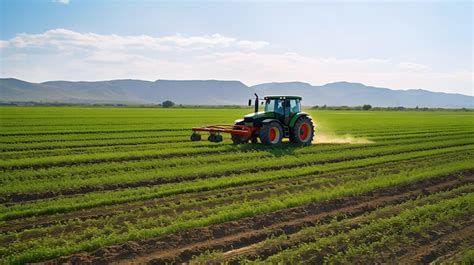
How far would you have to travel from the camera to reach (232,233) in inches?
293

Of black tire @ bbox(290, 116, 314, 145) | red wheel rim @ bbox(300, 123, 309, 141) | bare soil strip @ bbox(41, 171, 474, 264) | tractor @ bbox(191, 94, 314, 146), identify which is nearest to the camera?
bare soil strip @ bbox(41, 171, 474, 264)

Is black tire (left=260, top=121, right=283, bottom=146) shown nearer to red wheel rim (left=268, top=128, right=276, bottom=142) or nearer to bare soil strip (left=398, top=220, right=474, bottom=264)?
red wheel rim (left=268, top=128, right=276, bottom=142)

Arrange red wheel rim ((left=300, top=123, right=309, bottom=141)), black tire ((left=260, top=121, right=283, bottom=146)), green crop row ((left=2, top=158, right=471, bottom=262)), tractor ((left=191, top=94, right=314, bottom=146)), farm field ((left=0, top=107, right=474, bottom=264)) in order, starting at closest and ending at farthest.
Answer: green crop row ((left=2, top=158, right=471, bottom=262))
farm field ((left=0, top=107, right=474, bottom=264))
black tire ((left=260, top=121, right=283, bottom=146))
tractor ((left=191, top=94, right=314, bottom=146))
red wheel rim ((left=300, top=123, right=309, bottom=141))

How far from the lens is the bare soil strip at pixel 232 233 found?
21.0ft

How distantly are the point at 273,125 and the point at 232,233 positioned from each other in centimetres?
1114

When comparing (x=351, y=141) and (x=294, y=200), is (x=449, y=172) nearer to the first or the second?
(x=294, y=200)

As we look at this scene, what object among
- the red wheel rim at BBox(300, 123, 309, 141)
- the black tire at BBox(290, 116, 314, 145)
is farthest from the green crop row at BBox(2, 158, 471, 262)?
the red wheel rim at BBox(300, 123, 309, 141)

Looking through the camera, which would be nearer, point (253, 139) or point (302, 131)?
point (253, 139)

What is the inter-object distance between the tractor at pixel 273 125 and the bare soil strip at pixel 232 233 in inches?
324

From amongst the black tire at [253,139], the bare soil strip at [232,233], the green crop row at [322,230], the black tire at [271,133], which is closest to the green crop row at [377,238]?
the green crop row at [322,230]

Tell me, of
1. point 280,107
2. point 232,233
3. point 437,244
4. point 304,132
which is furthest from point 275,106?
point 437,244

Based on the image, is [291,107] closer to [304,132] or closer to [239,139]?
[304,132]

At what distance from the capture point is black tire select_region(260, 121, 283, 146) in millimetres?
18047

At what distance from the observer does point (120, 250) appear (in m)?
6.59
